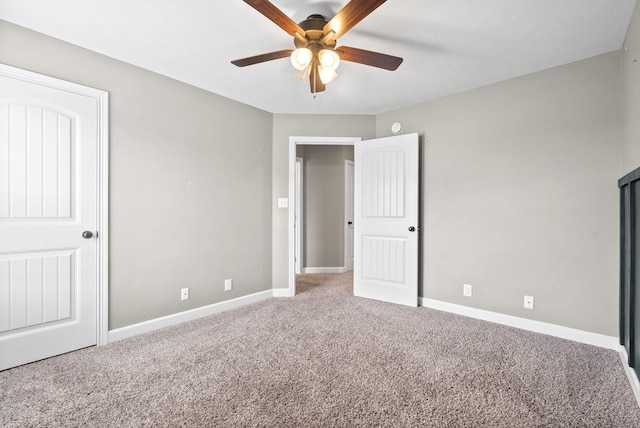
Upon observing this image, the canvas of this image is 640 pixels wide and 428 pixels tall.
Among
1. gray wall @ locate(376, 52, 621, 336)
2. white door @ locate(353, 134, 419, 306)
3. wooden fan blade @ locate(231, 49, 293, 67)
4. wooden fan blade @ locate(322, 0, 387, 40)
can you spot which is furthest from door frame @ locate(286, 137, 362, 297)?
wooden fan blade @ locate(322, 0, 387, 40)

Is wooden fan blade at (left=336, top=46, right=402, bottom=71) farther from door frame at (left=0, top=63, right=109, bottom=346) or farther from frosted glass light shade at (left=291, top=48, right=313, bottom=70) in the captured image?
door frame at (left=0, top=63, right=109, bottom=346)

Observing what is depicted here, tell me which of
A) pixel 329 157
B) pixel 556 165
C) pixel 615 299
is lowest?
pixel 615 299

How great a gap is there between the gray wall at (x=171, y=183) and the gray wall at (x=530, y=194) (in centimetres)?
205

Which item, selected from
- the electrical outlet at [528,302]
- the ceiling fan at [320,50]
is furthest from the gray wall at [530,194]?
the ceiling fan at [320,50]

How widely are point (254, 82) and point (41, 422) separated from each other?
2.83 metres

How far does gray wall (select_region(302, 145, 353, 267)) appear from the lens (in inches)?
217

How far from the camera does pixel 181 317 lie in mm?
2975

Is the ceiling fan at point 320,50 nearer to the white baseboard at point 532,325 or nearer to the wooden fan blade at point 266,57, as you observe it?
the wooden fan blade at point 266,57

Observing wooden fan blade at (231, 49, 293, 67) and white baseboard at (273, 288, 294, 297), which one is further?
white baseboard at (273, 288, 294, 297)

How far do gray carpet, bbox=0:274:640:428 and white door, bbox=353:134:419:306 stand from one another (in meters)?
0.81

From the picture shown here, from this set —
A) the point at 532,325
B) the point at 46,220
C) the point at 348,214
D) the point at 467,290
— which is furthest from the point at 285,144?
the point at 532,325

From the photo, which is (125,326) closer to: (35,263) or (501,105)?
(35,263)


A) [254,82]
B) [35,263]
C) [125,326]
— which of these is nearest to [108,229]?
[35,263]

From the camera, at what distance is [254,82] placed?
9.81ft
